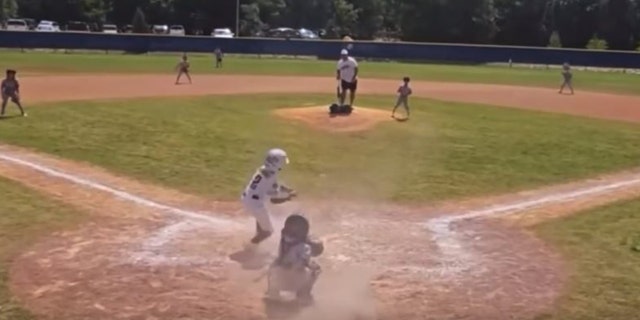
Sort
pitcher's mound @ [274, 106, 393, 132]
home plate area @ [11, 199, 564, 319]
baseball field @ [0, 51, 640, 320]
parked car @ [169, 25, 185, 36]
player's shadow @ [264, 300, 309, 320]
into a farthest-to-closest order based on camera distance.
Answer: parked car @ [169, 25, 185, 36], pitcher's mound @ [274, 106, 393, 132], baseball field @ [0, 51, 640, 320], home plate area @ [11, 199, 564, 319], player's shadow @ [264, 300, 309, 320]

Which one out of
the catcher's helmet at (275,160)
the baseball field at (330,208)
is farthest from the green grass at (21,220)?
the catcher's helmet at (275,160)

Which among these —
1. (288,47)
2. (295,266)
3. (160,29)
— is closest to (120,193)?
(295,266)

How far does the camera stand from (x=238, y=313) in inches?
364

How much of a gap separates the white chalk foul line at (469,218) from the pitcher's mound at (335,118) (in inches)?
332

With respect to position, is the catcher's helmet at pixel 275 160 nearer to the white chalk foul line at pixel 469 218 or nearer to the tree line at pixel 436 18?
the white chalk foul line at pixel 469 218

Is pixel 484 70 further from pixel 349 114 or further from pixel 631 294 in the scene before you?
pixel 631 294

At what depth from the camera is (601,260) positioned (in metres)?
11.7

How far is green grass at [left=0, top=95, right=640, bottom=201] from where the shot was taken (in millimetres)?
17328

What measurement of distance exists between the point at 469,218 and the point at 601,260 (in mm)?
2945

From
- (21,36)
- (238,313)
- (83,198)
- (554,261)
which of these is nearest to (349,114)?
(83,198)

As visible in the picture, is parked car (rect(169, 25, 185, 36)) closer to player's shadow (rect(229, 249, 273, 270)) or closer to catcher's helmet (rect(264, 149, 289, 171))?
player's shadow (rect(229, 249, 273, 270))

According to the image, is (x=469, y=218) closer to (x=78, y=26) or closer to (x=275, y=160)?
(x=275, y=160)

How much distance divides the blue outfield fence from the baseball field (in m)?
33.8

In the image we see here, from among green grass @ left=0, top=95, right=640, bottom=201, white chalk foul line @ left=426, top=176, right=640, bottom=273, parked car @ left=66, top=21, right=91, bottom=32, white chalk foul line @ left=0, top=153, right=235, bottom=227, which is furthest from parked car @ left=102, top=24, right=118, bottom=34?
white chalk foul line @ left=426, top=176, right=640, bottom=273
